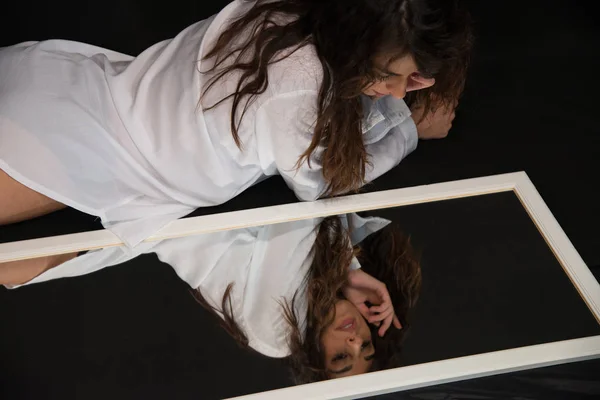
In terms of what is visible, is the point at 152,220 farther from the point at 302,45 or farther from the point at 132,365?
the point at 302,45

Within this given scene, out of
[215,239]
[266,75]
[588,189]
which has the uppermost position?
[266,75]

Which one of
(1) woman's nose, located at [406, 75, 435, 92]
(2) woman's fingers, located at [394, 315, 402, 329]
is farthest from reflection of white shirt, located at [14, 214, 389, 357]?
(1) woman's nose, located at [406, 75, 435, 92]

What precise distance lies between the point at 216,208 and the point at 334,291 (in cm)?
34

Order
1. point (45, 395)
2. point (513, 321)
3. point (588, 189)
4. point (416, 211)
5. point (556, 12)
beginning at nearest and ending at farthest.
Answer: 1. point (45, 395)
2. point (513, 321)
3. point (416, 211)
4. point (588, 189)
5. point (556, 12)

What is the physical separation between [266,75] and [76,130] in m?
0.32

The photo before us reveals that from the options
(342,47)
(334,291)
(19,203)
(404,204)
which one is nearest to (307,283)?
(334,291)

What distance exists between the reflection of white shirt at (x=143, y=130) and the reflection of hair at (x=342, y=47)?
24 mm

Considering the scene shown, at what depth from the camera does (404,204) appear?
4.11 feet

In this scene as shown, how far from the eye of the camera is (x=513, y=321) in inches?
43.9

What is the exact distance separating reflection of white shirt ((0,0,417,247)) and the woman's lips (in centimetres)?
25

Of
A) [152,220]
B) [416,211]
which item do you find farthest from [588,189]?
[152,220]

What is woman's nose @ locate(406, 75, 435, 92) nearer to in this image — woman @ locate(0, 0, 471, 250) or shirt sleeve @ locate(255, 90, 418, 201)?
woman @ locate(0, 0, 471, 250)

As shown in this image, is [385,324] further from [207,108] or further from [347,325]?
[207,108]

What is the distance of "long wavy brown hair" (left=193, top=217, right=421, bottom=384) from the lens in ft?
3.45
